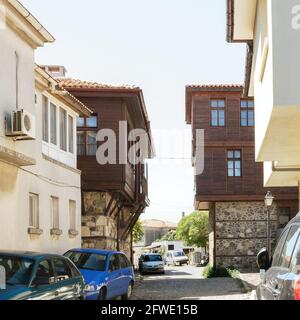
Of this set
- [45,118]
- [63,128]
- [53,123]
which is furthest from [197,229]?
[45,118]

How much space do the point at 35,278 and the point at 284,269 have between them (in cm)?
455

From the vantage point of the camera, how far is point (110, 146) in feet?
86.0

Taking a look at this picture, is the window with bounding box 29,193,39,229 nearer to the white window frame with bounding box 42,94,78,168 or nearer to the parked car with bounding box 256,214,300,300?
the white window frame with bounding box 42,94,78,168

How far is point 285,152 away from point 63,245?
9.99 metres

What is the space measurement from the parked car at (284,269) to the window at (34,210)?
1119 cm

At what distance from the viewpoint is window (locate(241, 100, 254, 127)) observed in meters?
32.8

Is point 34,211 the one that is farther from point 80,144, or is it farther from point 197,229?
point 197,229

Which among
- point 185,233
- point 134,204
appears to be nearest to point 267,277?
point 134,204

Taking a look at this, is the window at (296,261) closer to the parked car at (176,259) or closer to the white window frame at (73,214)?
the white window frame at (73,214)

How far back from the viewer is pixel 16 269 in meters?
9.38

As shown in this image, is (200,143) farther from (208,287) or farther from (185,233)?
(185,233)

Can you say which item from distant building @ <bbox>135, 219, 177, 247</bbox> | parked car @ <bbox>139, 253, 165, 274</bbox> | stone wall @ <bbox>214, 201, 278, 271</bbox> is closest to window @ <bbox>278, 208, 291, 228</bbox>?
stone wall @ <bbox>214, 201, 278, 271</bbox>

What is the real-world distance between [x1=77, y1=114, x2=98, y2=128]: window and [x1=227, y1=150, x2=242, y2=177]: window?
9.51 m

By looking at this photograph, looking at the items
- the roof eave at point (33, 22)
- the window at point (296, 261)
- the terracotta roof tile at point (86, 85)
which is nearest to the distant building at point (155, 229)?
the terracotta roof tile at point (86, 85)
